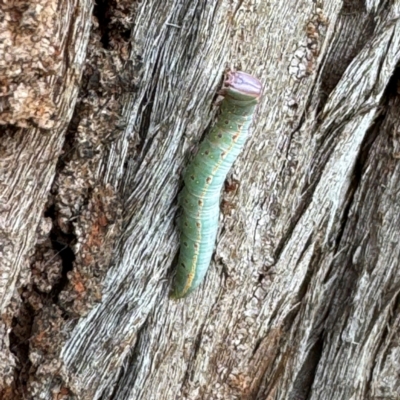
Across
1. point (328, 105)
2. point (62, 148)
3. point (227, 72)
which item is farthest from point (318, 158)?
point (62, 148)

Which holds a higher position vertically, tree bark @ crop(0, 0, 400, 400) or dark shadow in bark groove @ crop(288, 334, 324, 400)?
tree bark @ crop(0, 0, 400, 400)

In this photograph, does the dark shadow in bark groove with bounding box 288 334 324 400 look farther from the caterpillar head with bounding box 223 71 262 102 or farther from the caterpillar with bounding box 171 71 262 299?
the caterpillar head with bounding box 223 71 262 102

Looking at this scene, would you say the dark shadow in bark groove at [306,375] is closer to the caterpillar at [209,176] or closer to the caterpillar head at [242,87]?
the caterpillar at [209,176]

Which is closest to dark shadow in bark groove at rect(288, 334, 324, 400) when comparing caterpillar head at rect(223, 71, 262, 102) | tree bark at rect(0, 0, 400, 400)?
tree bark at rect(0, 0, 400, 400)

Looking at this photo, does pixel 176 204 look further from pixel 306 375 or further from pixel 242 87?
pixel 306 375

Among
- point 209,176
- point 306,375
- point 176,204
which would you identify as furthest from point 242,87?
point 306,375

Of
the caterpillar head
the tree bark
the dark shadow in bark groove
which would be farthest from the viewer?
the dark shadow in bark groove
